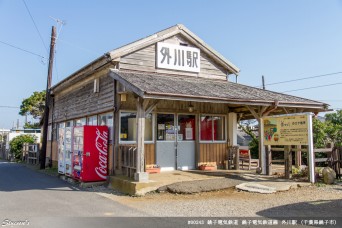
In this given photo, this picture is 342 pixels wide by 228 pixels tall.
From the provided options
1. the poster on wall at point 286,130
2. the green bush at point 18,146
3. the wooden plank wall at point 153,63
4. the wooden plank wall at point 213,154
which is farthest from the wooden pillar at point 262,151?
the green bush at point 18,146

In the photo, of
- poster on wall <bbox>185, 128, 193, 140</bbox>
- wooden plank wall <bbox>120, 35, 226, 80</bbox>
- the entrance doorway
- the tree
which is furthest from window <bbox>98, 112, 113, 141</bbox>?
the tree

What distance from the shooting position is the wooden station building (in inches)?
424

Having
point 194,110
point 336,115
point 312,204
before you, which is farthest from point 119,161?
point 336,115

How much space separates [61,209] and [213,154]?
7.54 m

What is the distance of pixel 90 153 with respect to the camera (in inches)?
449

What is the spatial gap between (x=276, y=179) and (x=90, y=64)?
8631 mm

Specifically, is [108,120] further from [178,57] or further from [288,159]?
[288,159]

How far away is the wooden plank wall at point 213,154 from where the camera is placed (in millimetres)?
13359

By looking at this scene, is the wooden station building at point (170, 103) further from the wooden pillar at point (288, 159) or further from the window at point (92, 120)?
the wooden pillar at point (288, 159)

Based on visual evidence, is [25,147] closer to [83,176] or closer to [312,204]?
[83,176]

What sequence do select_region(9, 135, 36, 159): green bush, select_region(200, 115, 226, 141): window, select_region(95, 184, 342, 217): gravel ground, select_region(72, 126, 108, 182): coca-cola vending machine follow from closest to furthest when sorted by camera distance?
select_region(95, 184, 342, 217): gravel ground, select_region(72, 126, 108, 182): coca-cola vending machine, select_region(200, 115, 226, 141): window, select_region(9, 135, 36, 159): green bush

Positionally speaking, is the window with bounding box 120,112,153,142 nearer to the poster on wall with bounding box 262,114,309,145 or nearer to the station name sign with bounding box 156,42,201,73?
the station name sign with bounding box 156,42,201,73

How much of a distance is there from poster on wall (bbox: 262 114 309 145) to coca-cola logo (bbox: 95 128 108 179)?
596 cm

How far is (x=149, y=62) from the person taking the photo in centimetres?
1286
